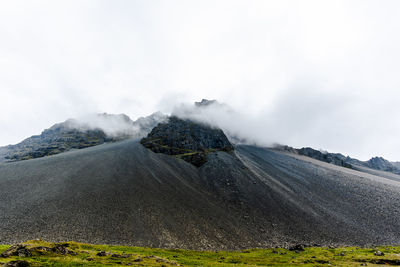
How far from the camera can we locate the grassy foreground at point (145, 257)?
1093 inches

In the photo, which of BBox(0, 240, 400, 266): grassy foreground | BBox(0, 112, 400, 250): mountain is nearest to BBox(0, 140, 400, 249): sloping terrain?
BBox(0, 112, 400, 250): mountain

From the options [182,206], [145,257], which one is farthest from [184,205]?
[145,257]

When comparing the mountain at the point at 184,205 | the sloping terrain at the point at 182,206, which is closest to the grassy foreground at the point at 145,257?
the mountain at the point at 184,205

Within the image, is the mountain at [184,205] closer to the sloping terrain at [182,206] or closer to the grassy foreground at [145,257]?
the sloping terrain at [182,206]

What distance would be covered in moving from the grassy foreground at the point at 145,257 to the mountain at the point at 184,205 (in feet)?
36.2

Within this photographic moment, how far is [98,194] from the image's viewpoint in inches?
3305

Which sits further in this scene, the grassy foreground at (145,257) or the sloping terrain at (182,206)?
the sloping terrain at (182,206)

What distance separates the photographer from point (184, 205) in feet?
281

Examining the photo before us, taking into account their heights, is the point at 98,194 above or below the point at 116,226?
above

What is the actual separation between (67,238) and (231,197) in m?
78.0

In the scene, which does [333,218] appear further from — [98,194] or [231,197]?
[98,194]

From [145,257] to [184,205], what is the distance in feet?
161

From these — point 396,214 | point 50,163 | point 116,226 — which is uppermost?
point 50,163

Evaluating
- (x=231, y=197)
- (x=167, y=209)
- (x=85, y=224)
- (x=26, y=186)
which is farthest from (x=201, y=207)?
(x=26, y=186)
